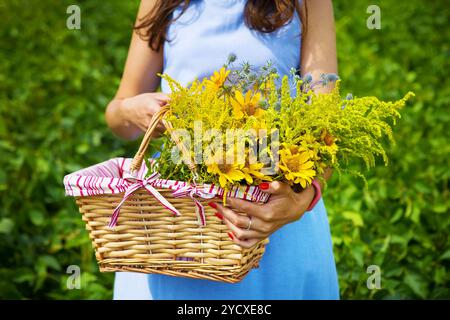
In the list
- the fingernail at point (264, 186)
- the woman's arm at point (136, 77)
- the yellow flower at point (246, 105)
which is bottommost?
the fingernail at point (264, 186)

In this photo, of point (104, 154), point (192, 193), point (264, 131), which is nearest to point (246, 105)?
point (264, 131)

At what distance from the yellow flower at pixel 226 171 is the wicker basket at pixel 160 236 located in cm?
8

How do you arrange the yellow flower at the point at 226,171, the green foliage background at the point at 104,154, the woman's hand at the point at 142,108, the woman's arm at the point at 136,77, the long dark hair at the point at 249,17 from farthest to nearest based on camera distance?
the green foliage background at the point at 104,154, the woman's arm at the point at 136,77, the long dark hair at the point at 249,17, the woman's hand at the point at 142,108, the yellow flower at the point at 226,171

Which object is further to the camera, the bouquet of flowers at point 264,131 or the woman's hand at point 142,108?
the woman's hand at point 142,108

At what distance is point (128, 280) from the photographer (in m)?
1.74

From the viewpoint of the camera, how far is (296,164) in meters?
1.37

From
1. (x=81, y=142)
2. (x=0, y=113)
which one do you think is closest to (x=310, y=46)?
(x=81, y=142)

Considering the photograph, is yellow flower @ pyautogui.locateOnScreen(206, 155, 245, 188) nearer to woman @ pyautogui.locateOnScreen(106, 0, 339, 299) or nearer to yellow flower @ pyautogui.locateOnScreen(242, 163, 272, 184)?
yellow flower @ pyautogui.locateOnScreen(242, 163, 272, 184)

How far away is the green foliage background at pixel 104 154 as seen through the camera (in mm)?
2773

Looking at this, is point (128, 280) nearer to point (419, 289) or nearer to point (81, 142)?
point (419, 289)

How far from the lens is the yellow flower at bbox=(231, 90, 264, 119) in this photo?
139cm

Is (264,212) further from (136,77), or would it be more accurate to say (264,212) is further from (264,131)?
(136,77)

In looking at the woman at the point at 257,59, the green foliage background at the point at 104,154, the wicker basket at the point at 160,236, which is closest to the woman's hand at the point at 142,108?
the woman at the point at 257,59

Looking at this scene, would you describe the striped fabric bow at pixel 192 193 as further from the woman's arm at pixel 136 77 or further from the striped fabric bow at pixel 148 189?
the woman's arm at pixel 136 77
